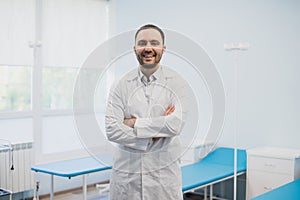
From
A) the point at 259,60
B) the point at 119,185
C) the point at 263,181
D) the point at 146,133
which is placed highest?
the point at 259,60

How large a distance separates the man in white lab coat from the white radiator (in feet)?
7.94

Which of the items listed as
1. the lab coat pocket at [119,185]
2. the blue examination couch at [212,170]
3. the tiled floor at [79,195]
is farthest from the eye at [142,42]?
the tiled floor at [79,195]

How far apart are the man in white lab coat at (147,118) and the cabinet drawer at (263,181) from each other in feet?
7.54

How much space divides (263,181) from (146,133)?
2593mm

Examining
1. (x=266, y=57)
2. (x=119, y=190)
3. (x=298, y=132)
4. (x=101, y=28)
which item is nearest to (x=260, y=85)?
Answer: (x=266, y=57)

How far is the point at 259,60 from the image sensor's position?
416 centimetres

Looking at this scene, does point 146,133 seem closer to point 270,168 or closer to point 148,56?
point 148,56

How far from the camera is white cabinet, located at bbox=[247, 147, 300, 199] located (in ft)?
11.8

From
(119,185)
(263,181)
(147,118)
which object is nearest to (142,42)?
(147,118)

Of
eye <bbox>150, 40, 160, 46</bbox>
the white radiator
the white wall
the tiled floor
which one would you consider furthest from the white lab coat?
the tiled floor

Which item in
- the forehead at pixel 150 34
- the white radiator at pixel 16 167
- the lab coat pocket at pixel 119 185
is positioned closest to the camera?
the forehead at pixel 150 34

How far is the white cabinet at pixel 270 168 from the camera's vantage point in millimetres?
3600

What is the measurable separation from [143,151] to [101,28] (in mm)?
3586

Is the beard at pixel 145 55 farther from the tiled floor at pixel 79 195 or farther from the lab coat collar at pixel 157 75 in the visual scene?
the tiled floor at pixel 79 195
